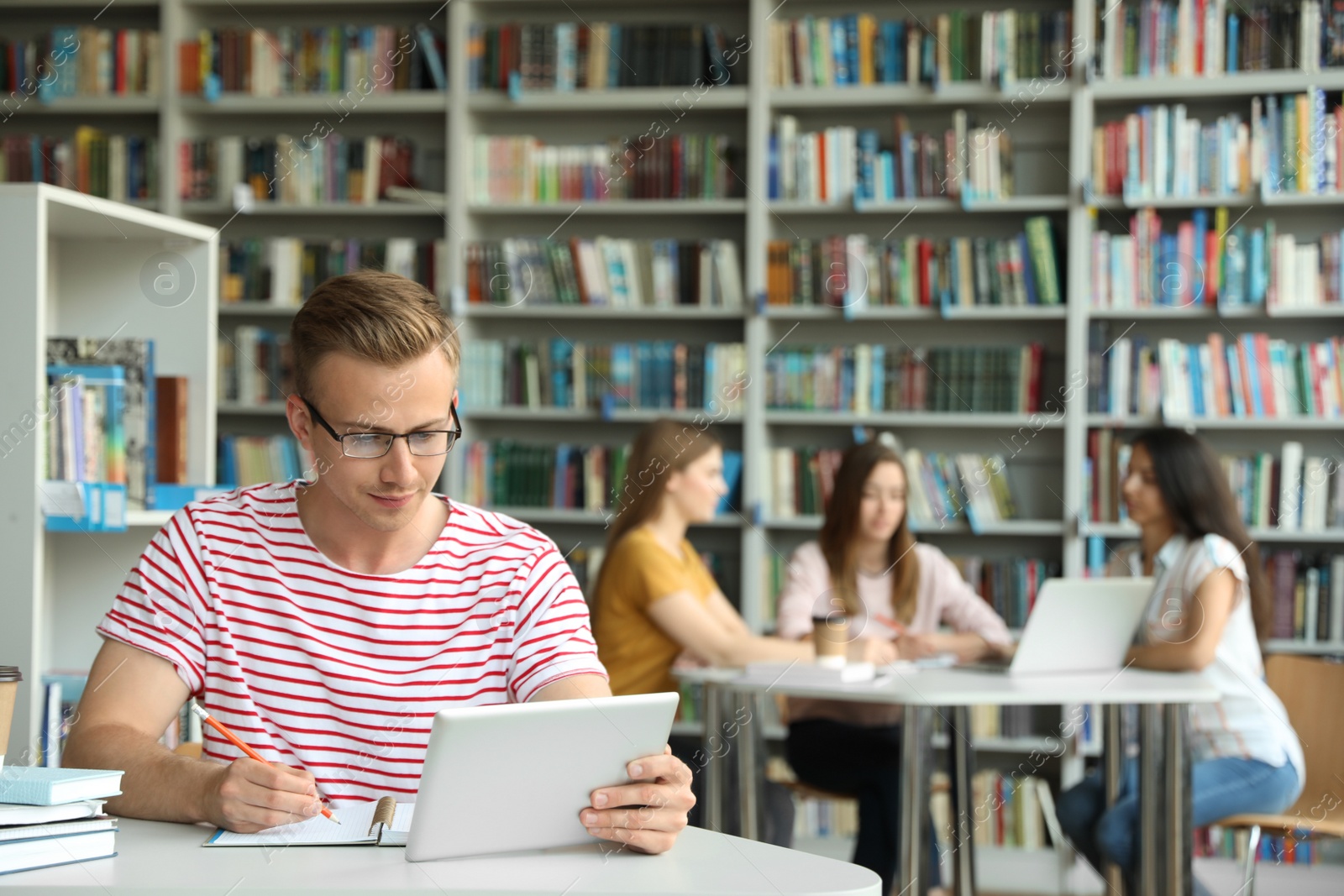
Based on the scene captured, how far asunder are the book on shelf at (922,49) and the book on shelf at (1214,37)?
16 cm

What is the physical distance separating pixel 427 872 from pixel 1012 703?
1.92 m

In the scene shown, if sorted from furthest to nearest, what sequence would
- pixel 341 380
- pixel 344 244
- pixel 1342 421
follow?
1. pixel 344 244
2. pixel 1342 421
3. pixel 341 380

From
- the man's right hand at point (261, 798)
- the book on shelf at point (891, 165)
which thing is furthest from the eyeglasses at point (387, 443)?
the book on shelf at point (891, 165)

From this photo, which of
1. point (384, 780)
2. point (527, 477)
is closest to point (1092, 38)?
point (527, 477)

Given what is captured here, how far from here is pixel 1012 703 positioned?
9.01 ft

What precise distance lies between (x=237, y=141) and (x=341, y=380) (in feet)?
10.8

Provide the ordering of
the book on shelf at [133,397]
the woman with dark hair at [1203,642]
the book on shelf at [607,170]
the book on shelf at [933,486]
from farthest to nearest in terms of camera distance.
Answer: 1. the book on shelf at [607,170]
2. the book on shelf at [933,486]
3. the woman with dark hair at [1203,642]
4. the book on shelf at [133,397]

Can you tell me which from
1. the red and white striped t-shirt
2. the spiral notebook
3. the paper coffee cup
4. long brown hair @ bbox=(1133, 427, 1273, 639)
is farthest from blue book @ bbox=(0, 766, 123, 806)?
long brown hair @ bbox=(1133, 427, 1273, 639)

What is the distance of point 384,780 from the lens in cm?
145

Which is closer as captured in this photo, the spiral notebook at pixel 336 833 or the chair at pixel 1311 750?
the spiral notebook at pixel 336 833

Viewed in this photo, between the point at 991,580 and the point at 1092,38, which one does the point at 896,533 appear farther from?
the point at 1092,38

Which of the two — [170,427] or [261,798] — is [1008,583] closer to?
[170,427]

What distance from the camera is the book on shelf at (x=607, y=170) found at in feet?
13.7

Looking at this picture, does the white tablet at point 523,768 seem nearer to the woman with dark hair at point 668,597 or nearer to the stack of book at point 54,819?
A: the stack of book at point 54,819
